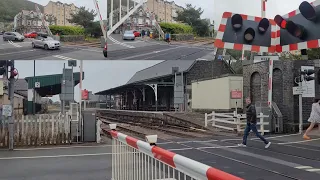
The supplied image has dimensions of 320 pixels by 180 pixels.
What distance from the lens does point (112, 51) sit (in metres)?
23.4

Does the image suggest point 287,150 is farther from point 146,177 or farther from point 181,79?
point 181,79

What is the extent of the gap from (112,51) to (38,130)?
11161mm

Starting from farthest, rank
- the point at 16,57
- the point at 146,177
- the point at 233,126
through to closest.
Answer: the point at 16,57 → the point at 233,126 → the point at 146,177

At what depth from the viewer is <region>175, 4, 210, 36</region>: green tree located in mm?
25814

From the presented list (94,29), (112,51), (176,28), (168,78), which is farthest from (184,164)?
(168,78)

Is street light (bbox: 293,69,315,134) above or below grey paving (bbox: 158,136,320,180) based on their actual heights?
above

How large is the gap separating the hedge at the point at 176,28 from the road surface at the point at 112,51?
124 centimetres

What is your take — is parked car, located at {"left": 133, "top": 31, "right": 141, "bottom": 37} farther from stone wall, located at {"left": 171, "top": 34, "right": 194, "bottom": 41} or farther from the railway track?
the railway track

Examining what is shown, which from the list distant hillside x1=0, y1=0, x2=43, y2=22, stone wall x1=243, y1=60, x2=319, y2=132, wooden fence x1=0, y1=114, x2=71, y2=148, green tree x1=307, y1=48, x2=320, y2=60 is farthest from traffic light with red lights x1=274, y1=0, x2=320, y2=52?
green tree x1=307, y1=48, x2=320, y2=60

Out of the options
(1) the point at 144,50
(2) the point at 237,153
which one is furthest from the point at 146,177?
(1) the point at 144,50

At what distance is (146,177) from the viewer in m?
4.36

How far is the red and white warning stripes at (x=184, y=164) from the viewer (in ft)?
7.64

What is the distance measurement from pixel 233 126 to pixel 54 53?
468 inches

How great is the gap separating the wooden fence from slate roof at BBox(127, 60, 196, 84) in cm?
1644
